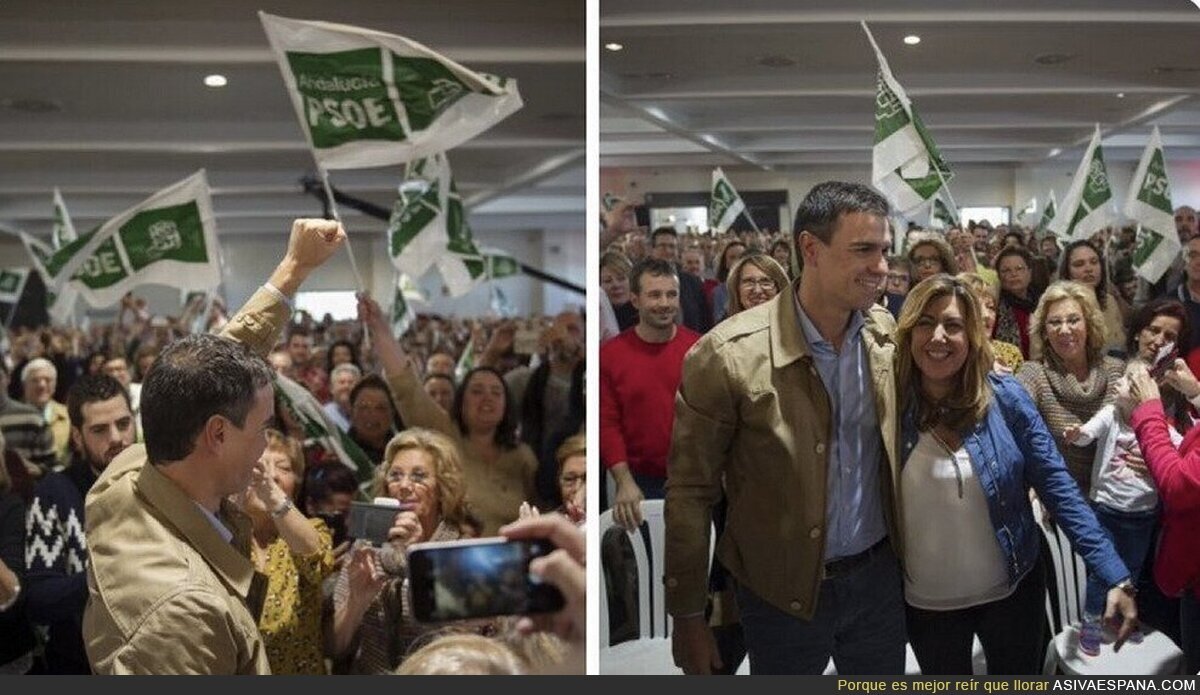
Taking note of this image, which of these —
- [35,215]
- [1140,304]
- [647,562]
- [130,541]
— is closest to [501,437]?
[647,562]

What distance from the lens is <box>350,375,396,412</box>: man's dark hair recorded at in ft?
11.6

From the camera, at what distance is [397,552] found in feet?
8.56

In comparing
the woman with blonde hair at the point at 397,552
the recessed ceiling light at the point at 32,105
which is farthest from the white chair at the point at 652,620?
the recessed ceiling light at the point at 32,105

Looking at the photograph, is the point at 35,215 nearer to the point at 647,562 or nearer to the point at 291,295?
the point at 291,295

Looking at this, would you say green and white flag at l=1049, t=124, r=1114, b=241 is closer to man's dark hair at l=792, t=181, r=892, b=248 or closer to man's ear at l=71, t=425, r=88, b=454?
man's dark hair at l=792, t=181, r=892, b=248

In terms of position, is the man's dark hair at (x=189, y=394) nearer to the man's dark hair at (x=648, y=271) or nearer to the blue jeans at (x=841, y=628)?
the man's dark hair at (x=648, y=271)

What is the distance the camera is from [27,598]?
108 inches

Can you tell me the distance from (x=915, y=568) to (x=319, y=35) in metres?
1.79

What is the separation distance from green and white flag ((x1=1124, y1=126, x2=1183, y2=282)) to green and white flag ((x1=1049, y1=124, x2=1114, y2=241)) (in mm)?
57

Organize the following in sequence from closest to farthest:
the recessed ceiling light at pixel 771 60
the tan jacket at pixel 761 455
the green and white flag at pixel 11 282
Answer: the tan jacket at pixel 761 455 < the recessed ceiling light at pixel 771 60 < the green and white flag at pixel 11 282

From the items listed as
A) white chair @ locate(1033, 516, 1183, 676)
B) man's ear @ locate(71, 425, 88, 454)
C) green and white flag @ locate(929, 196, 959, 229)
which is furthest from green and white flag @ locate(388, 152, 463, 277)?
white chair @ locate(1033, 516, 1183, 676)

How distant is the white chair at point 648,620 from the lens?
2650mm

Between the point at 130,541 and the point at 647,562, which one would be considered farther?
the point at 647,562

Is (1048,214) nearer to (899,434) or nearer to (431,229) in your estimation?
(899,434)
